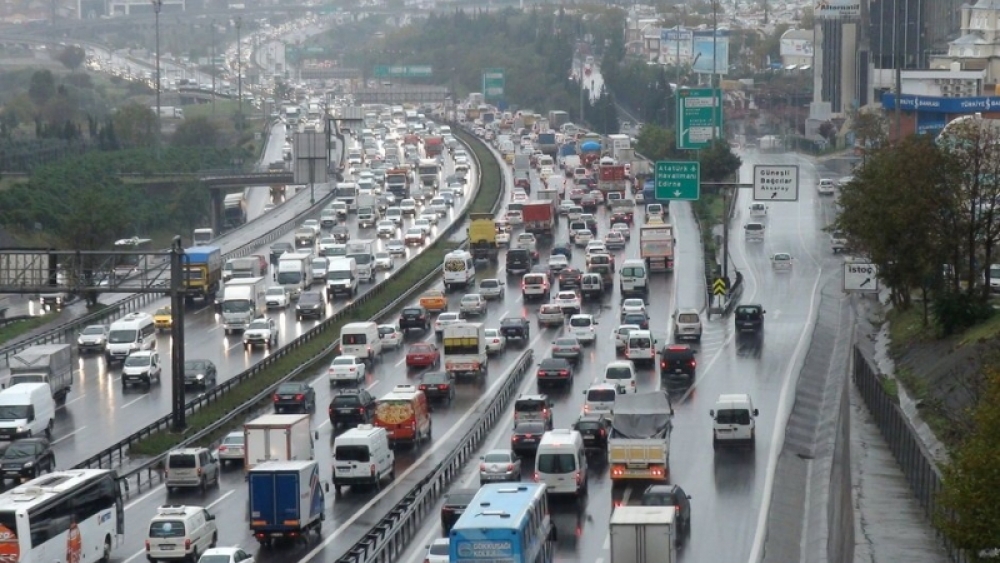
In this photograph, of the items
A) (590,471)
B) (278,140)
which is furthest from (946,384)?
(278,140)

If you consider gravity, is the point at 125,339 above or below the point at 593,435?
above

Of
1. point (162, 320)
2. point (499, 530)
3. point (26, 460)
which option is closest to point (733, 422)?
point (26, 460)

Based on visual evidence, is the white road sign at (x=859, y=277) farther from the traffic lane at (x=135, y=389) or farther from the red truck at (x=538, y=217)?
the red truck at (x=538, y=217)

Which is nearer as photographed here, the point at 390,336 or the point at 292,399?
the point at 292,399

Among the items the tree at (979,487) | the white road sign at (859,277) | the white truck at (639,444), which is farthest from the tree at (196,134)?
the tree at (979,487)

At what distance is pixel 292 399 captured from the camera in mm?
48594

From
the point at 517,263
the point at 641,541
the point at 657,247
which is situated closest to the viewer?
the point at 641,541

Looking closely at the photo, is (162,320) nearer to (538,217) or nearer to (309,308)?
(309,308)

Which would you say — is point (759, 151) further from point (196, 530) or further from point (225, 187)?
point (196, 530)

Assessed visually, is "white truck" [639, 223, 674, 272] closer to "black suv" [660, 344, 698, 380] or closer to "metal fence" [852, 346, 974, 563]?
"black suv" [660, 344, 698, 380]

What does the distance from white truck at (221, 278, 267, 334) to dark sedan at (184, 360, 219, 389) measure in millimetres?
10411

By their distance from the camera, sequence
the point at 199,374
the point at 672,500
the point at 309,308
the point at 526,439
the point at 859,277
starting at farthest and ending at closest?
the point at 309,308 < the point at 859,277 < the point at 199,374 < the point at 526,439 < the point at 672,500

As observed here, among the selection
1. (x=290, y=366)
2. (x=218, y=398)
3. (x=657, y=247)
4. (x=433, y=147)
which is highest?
(x=433, y=147)

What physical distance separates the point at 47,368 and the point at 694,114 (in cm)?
3336
